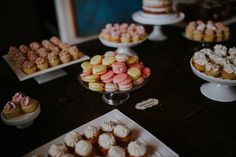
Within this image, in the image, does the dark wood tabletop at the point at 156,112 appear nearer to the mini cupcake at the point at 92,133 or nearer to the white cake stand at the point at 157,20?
the mini cupcake at the point at 92,133

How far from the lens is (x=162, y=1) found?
1.43 meters

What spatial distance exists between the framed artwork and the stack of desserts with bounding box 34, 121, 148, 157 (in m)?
1.14

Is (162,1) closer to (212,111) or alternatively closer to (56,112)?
(212,111)

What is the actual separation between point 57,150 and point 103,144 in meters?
0.12

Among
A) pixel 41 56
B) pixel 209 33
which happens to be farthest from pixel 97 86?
pixel 209 33

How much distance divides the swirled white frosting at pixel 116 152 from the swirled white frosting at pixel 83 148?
0.18ft

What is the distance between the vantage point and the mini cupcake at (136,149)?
626 mm

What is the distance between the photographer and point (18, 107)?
790 mm

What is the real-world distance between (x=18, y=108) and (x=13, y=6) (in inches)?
67.9

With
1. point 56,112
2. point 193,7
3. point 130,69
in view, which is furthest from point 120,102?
point 193,7

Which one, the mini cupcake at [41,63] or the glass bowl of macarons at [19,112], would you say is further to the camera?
the mini cupcake at [41,63]

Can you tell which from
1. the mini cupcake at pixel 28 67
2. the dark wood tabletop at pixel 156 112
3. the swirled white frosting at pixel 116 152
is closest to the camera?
the swirled white frosting at pixel 116 152

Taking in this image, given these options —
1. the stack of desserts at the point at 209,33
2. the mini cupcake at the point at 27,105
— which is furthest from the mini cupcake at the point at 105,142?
the stack of desserts at the point at 209,33

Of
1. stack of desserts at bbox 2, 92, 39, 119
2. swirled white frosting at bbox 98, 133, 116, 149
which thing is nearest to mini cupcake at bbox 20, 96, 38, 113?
stack of desserts at bbox 2, 92, 39, 119
